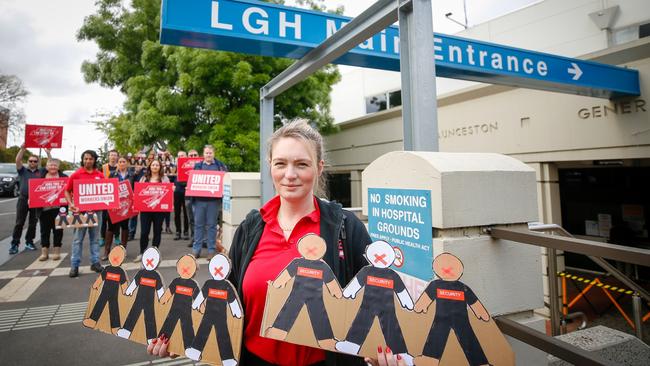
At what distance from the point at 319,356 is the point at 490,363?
72cm

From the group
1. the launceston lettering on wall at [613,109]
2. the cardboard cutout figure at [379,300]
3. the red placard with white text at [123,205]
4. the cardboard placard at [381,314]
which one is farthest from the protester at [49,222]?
the launceston lettering on wall at [613,109]

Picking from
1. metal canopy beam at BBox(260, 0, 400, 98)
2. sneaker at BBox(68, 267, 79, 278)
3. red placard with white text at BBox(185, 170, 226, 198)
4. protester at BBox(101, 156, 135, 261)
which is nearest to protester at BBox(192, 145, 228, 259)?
red placard with white text at BBox(185, 170, 226, 198)

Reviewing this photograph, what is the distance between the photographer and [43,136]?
7867 millimetres

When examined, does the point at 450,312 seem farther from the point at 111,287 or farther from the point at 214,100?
the point at 214,100

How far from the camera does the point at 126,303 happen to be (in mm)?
1530

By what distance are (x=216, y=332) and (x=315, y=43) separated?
298 centimetres

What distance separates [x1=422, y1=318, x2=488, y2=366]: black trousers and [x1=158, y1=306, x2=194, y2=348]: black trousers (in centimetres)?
92

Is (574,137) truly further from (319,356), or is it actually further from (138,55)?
(138,55)

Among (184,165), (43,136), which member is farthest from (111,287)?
(43,136)

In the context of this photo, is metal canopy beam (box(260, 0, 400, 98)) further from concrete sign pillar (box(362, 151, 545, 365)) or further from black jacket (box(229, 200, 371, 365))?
black jacket (box(229, 200, 371, 365))

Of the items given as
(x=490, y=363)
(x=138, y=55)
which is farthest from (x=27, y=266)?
(x=138, y=55)

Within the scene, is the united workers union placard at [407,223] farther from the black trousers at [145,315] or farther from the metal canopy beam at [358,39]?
the black trousers at [145,315]

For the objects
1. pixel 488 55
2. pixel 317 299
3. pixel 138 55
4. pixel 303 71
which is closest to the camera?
pixel 317 299

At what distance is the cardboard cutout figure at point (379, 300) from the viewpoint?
1204 mm
